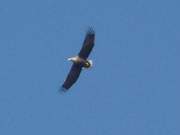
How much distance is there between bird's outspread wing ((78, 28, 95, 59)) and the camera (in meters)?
101

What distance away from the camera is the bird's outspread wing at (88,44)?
100938 mm

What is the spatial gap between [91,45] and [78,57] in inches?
56.6

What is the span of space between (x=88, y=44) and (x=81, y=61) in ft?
4.95

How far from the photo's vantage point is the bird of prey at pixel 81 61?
101 metres

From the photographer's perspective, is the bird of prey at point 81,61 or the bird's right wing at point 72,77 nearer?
the bird of prey at point 81,61

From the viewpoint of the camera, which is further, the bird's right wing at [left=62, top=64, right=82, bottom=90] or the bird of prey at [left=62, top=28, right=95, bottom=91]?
the bird's right wing at [left=62, top=64, right=82, bottom=90]

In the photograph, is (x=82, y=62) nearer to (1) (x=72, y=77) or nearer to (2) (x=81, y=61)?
(2) (x=81, y=61)

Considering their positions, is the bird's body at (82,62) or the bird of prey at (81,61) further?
the bird's body at (82,62)

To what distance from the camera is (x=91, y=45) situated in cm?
10119

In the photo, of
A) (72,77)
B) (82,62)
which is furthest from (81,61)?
(72,77)

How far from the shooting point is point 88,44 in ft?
332

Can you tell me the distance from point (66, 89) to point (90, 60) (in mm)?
2309

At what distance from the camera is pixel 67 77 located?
340 feet

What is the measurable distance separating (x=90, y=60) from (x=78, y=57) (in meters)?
0.88
